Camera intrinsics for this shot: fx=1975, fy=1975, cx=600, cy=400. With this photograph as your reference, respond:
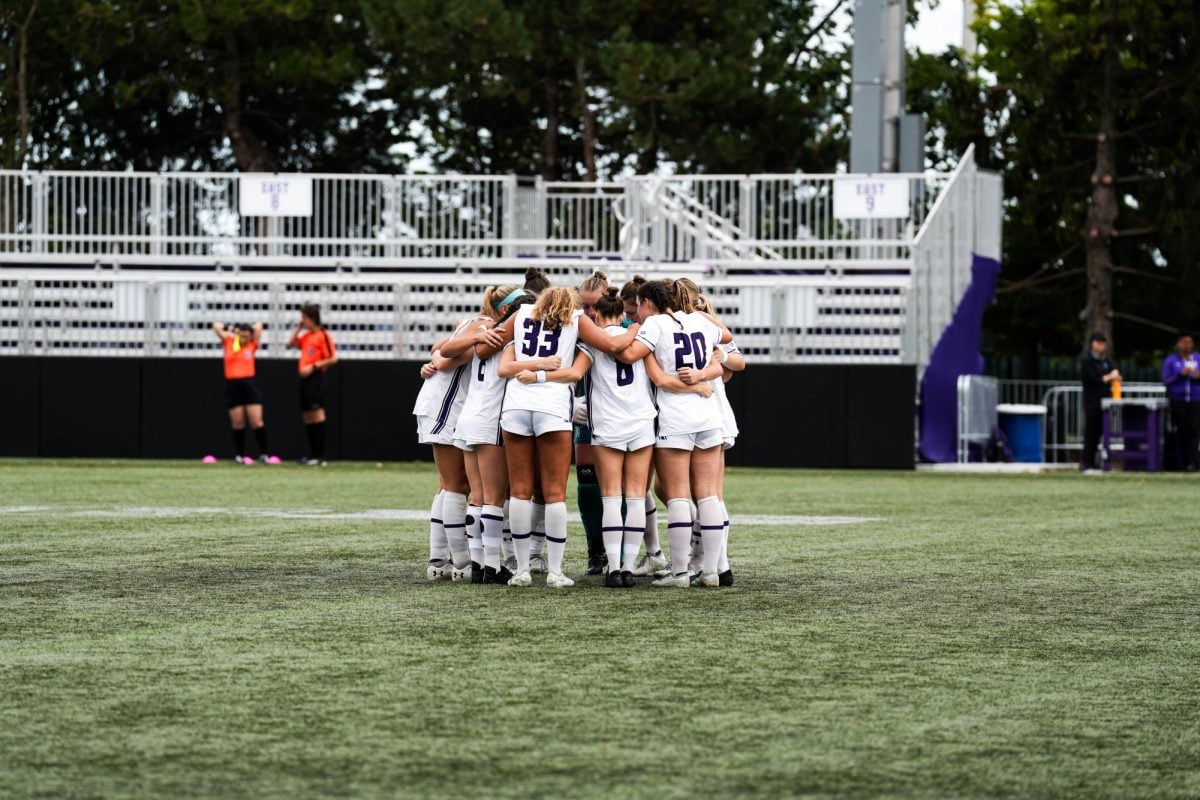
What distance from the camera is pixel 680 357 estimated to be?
416 inches

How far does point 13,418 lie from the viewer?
27953mm

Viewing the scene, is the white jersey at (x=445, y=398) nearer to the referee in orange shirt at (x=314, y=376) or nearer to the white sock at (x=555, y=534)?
the white sock at (x=555, y=534)

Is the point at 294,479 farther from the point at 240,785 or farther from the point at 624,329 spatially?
the point at 240,785

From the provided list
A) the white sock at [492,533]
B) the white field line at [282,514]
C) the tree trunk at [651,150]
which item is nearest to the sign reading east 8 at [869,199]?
the tree trunk at [651,150]

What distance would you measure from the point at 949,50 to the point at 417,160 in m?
13.2

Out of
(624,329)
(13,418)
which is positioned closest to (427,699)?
(624,329)

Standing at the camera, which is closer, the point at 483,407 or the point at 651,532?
the point at 483,407

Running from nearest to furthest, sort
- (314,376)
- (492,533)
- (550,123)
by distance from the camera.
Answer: (492,533), (314,376), (550,123)

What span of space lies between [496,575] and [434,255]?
19802 millimetres

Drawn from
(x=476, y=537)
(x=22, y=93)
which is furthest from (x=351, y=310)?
(x=476, y=537)

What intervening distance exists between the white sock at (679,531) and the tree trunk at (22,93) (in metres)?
30.6

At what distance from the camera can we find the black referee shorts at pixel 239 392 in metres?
25.3

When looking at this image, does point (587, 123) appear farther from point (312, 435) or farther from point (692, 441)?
point (692, 441)

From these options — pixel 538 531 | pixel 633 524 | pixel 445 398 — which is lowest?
pixel 538 531
